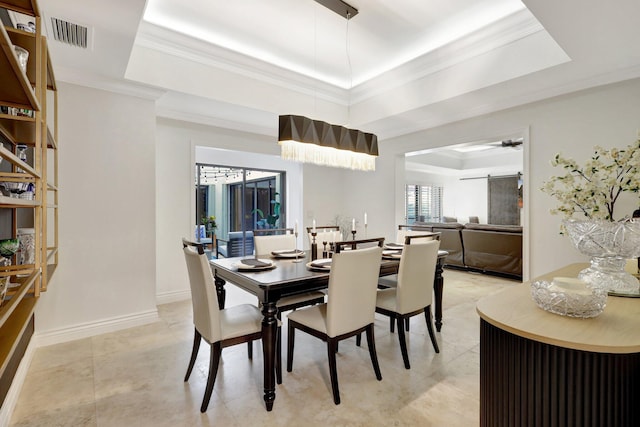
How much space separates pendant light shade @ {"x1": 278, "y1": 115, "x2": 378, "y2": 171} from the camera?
2617mm

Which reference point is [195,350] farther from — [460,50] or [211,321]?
[460,50]

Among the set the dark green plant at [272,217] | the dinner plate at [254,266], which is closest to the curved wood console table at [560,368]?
the dinner plate at [254,266]

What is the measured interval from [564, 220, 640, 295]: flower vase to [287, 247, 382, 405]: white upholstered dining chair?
1051 millimetres

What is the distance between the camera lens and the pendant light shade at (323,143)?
2617 millimetres

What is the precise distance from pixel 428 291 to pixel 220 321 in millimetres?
1658

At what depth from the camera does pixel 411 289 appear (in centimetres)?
241

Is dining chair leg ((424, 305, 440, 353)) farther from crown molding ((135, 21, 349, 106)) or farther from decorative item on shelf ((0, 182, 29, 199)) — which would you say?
crown molding ((135, 21, 349, 106))

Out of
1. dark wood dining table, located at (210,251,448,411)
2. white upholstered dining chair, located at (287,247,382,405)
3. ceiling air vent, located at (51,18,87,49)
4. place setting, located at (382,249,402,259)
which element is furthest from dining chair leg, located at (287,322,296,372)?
ceiling air vent, located at (51,18,87,49)

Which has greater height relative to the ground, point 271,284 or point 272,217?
point 272,217

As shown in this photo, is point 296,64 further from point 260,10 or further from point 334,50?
point 260,10

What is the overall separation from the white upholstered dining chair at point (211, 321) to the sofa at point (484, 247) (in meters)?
4.26

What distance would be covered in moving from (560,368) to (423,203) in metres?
9.65

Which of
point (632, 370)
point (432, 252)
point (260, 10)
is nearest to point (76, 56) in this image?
point (260, 10)

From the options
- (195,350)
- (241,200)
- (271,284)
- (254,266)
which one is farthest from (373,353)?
(241,200)
